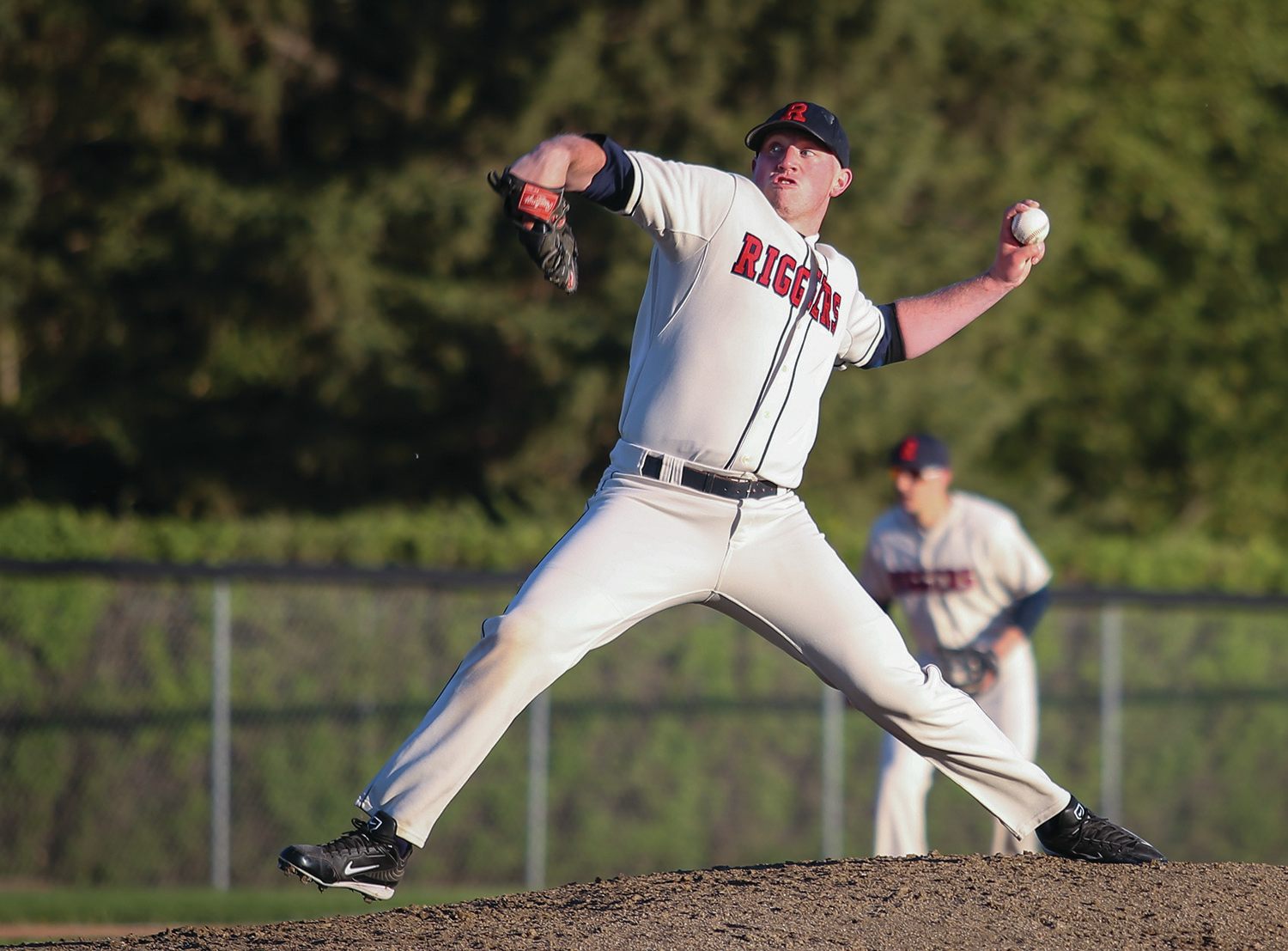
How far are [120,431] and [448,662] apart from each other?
261 inches

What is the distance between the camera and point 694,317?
14.3 ft

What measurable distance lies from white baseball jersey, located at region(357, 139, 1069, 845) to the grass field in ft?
15.0

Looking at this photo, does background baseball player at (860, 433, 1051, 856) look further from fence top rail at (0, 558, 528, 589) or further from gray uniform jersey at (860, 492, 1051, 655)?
fence top rail at (0, 558, 528, 589)

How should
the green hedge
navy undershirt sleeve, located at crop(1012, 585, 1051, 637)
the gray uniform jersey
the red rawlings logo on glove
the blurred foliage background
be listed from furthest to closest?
the blurred foliage background, the green hedge, the gray uniform jersey, navy undershirt sleeve, located at crop(1012, 585, 1051, 637), the red rawlings logo on glove

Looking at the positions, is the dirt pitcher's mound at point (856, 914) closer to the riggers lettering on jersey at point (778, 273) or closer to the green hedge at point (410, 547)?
the riggers lettering on jersey at point (778, 273)

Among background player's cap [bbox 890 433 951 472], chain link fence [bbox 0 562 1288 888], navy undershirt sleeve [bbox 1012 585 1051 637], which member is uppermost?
background player's cap [bbox 890 433 951 472]

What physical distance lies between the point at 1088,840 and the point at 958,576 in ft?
9.83

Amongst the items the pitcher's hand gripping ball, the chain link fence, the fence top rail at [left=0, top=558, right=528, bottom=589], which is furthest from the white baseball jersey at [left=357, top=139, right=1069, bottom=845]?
the chain link fence

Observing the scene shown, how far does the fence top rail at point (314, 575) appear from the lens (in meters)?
10.3

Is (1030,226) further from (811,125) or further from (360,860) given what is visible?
(360,860)

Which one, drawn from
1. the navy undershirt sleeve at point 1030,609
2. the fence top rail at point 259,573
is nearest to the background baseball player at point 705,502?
the navy undershirt sleeve at point 1030,609

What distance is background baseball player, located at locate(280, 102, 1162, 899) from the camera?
4.23 m

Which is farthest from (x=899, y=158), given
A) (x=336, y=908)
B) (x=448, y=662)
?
(x=336, y=908)

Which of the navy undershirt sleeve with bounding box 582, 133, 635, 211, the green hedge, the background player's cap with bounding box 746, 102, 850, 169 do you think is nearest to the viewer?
the navy undershirt sleeve with bounding box 582, 133, 635, 211
